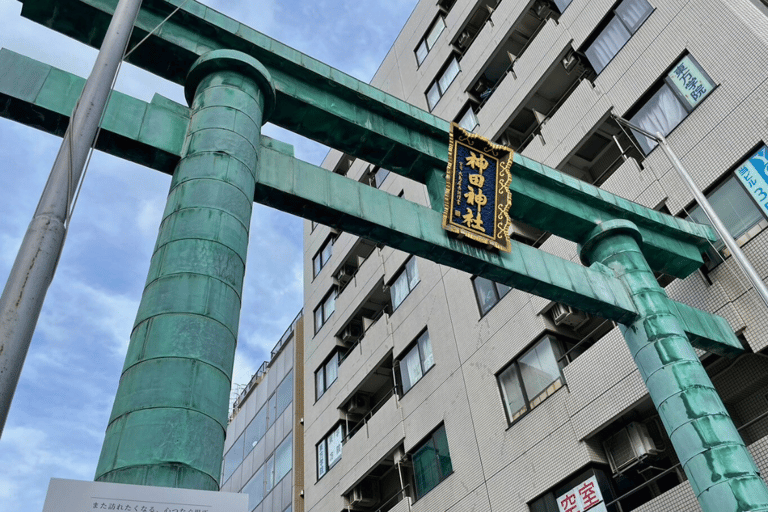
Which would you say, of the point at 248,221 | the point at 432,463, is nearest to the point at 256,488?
the point at 432,463

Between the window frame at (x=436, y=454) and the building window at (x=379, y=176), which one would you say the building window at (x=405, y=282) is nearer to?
the building window at (x=379, y=176)

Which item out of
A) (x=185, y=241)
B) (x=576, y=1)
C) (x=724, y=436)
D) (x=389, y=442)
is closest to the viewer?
(x=185, y=241)

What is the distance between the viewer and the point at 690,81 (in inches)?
555

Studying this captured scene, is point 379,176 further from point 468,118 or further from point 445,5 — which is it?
point 445,5

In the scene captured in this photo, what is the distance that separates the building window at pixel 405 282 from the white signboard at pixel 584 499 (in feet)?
31.0

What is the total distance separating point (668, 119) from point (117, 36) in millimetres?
12836

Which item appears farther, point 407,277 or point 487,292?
point 407,277

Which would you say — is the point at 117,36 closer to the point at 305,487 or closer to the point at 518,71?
the point at 518,71

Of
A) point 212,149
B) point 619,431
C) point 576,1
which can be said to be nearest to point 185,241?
point 212,149

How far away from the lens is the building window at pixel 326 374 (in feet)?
80.7

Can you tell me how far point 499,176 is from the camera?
10.2 metres

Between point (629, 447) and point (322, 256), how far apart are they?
18649mm

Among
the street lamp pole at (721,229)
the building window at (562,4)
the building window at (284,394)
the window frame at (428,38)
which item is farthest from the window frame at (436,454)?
the window frame at (428,38)

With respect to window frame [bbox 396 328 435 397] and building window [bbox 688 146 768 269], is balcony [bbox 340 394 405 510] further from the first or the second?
building window [bbox 688 146 768 269]
